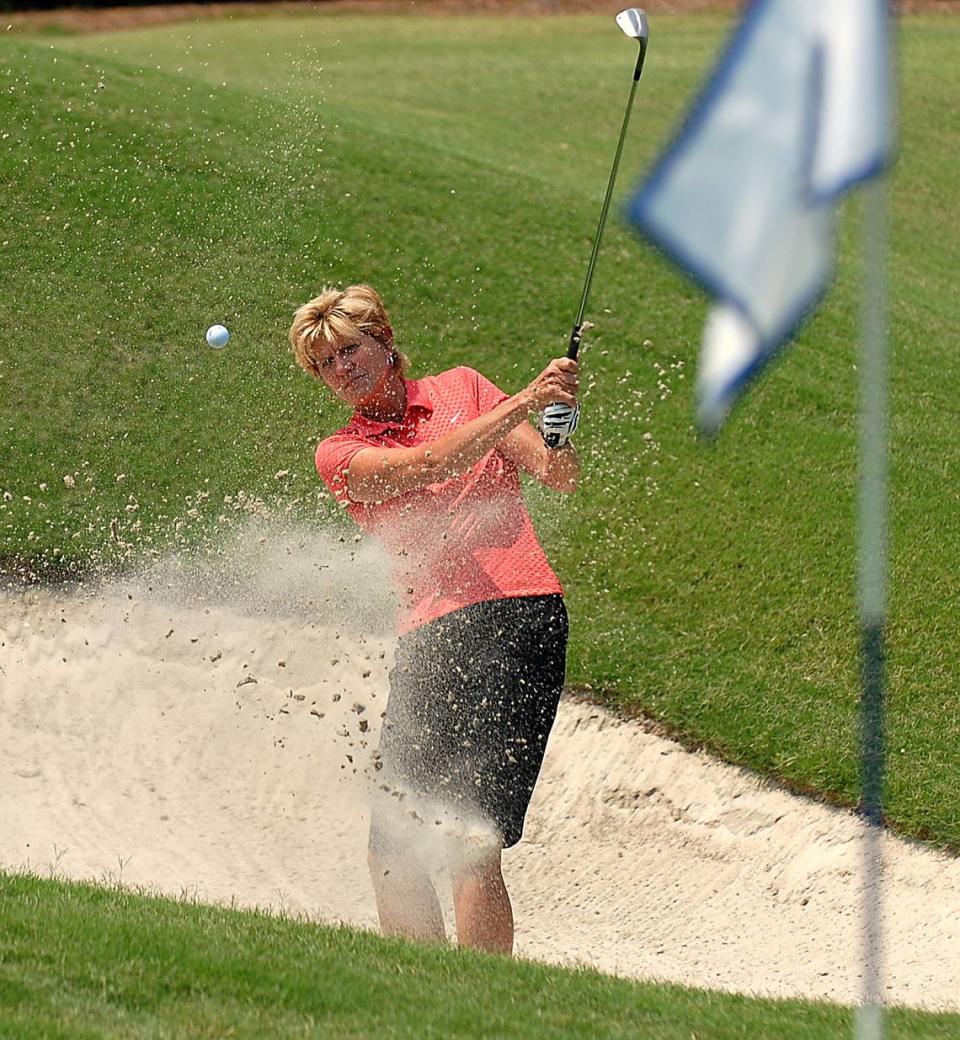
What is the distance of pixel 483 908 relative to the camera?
525 cm

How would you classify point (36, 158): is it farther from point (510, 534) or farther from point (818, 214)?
point (818, 214)

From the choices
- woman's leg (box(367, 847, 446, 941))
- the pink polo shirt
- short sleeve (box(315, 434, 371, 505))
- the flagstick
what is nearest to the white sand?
the flagstick

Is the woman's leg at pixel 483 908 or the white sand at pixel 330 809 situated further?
the white sand at pixel 330 809

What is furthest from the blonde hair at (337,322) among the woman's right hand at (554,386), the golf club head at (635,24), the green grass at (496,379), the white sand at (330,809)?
the green grass at (496,379)

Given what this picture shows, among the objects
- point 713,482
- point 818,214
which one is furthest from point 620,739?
point 818,214

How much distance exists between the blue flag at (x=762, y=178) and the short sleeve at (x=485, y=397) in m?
1.64

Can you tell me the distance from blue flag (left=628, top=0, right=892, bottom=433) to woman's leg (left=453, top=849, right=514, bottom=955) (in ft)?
6.81

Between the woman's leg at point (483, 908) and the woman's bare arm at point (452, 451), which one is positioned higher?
the woman's bare arm at point (452, 451)

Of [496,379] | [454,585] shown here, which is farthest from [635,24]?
[496,379]

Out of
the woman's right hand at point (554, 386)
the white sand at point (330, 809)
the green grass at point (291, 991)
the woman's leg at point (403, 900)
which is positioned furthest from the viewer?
the white sand at point (330, 809)

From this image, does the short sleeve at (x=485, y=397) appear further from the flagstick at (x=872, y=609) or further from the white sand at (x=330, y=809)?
the white sand at (x=330, y=809)

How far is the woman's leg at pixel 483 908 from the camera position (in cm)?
524

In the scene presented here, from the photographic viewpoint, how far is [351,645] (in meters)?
8.07

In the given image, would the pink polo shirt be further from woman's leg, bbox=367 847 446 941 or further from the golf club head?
the golf club head
